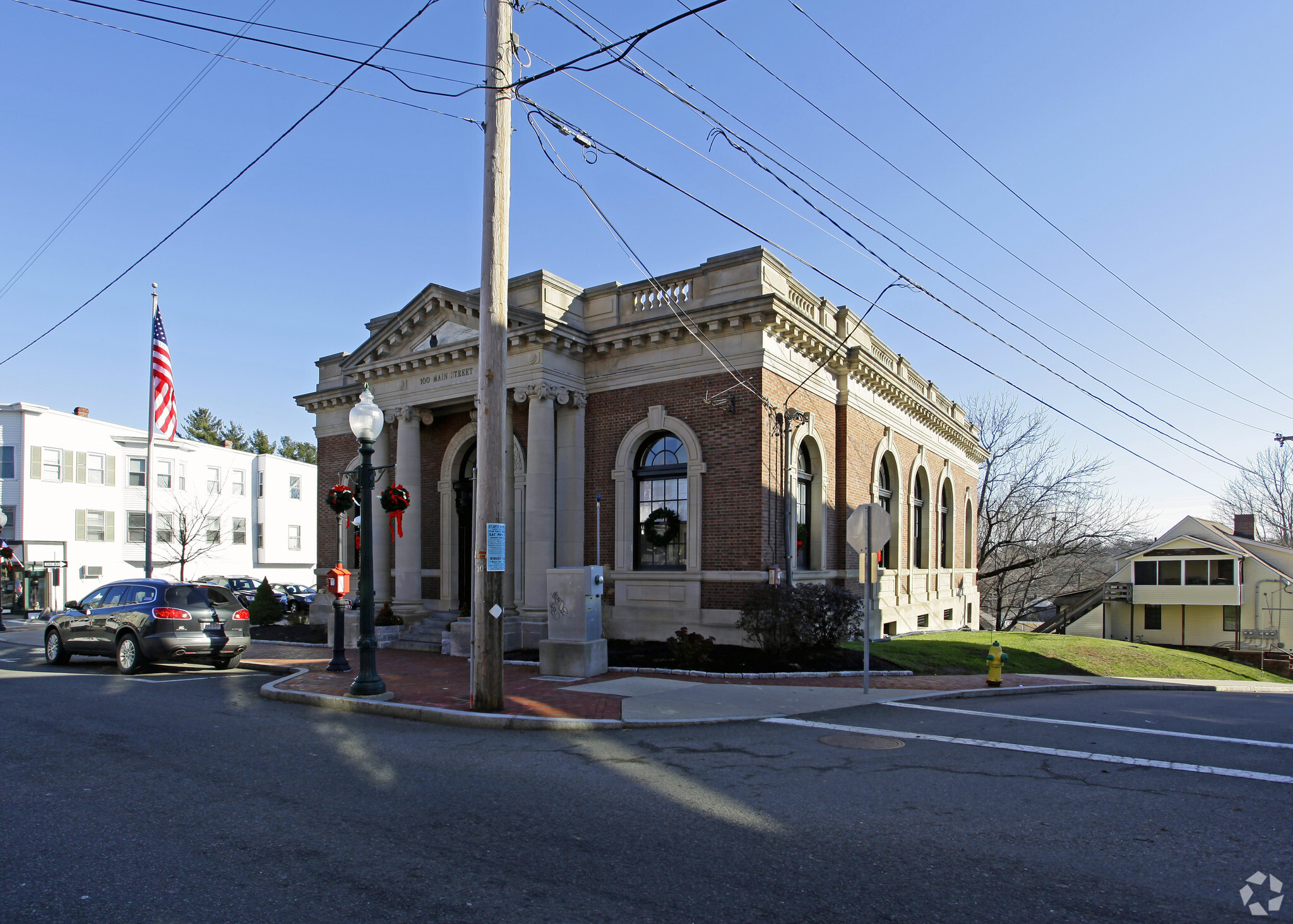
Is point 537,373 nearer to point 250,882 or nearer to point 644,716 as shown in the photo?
point 644,716

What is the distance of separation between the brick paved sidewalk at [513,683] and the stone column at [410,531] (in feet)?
7.27

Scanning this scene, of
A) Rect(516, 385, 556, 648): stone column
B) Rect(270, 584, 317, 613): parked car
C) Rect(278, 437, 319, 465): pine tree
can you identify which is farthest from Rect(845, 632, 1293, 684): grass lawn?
Rect(278, 437, 319, 465): pine tree

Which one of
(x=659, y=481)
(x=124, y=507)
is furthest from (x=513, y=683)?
(x=124, y=507)

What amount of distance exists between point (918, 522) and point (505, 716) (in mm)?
20381

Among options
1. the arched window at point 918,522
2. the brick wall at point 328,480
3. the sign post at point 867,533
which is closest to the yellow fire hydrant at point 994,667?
the sign post at point 867,533

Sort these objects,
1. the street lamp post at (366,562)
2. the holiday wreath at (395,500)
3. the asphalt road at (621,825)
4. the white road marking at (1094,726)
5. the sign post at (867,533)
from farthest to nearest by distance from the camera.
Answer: the holiday wreath at (395,500) → the sign post at (867,533) → the street lamp post at (366,562) → the white road marking at (1094,726) → the asphalt road at (621,825)

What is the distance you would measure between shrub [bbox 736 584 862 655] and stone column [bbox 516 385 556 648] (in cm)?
449

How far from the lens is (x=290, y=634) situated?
21219 millimetres

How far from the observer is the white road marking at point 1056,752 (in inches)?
280

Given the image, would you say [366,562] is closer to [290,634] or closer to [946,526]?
[290,634]

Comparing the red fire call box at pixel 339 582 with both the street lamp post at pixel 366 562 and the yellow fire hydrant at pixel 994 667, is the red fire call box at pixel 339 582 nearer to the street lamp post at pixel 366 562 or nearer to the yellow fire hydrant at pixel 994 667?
the street lamp post at pixel 366 562

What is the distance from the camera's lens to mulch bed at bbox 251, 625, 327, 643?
66.4 feet

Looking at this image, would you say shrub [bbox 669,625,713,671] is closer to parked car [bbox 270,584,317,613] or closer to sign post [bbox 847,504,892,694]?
sign post [bbox 847,504,892,694]

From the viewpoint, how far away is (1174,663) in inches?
956
